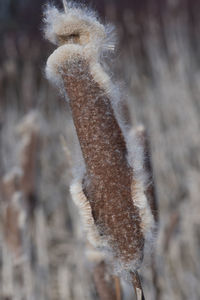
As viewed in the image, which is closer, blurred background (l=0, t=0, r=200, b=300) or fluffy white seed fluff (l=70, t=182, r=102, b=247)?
fluffy white seed fluff (l=70, t=182, r=102, b=247)

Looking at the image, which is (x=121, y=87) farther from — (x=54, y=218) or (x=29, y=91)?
(x=29, y=91)

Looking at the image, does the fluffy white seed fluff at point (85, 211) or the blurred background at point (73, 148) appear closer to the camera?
the fluffy white seed fluff at point (85, 211)

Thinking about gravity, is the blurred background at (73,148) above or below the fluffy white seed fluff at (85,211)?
above

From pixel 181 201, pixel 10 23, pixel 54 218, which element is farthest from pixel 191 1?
pixel 54 218

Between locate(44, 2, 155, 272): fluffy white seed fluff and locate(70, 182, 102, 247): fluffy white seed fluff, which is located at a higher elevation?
locate(44, 2, 155, 272): fluffy white seed fluff

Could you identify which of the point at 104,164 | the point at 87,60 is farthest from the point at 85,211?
the point at 87,60
